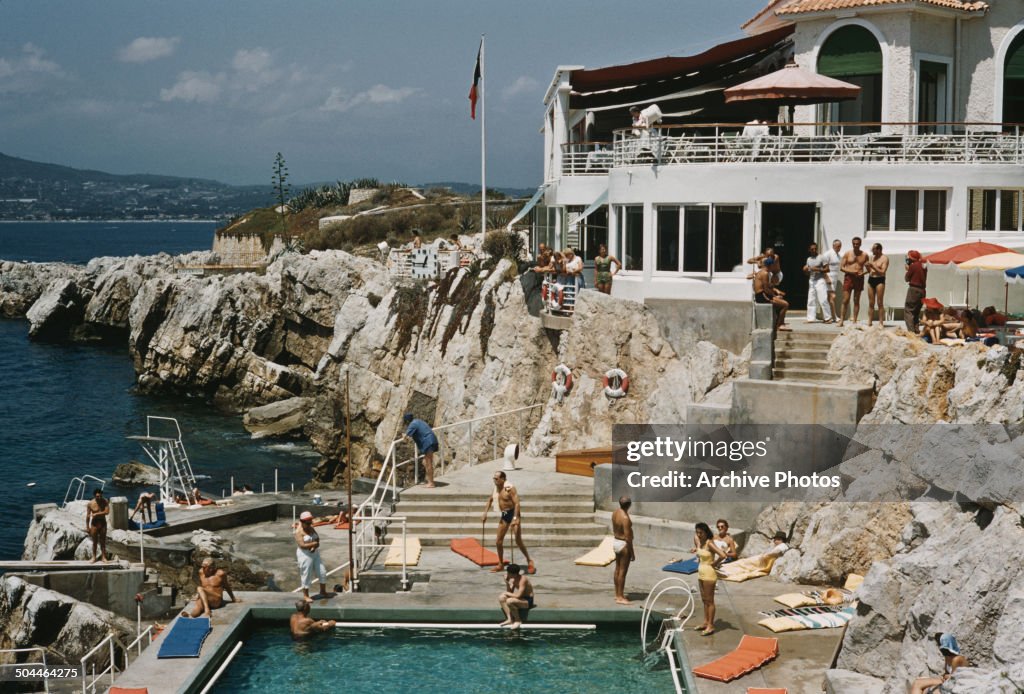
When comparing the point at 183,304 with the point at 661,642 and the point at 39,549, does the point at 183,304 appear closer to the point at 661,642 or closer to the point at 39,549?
the point at 39,549

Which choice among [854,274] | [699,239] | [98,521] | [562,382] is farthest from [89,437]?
[854,274]

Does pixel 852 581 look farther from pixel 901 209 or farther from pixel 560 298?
pixel 560 298

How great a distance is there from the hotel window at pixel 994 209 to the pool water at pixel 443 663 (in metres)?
14.9

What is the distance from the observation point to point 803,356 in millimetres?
24391

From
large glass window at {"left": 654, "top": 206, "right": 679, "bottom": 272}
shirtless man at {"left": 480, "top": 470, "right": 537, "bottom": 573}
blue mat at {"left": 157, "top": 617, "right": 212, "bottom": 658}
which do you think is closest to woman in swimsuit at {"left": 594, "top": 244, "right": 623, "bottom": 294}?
large glass window at {"left": 654, "top": 206, "right": 679, "bottom": 272}

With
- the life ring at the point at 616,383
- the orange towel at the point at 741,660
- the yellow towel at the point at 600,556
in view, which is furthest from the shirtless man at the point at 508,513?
the life ring at the point at 616,383

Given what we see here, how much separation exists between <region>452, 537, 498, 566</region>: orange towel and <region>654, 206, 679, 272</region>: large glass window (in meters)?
8.87

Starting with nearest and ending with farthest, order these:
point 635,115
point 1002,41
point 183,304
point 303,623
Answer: point 303,623 < point 1002,41 < point 635,115 < point 183,304

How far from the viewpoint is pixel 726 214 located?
27.9 m

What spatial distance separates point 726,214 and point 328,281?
4041cm

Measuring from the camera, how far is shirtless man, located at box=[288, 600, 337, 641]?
18.6m

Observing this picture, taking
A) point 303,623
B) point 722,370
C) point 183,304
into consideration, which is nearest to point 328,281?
point 183,304

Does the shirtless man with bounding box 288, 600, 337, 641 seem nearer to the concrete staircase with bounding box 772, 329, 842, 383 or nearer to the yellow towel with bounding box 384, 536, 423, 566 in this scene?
the yellow towel with bounding box 384, 536, 423, 566

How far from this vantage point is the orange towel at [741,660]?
16031mm
